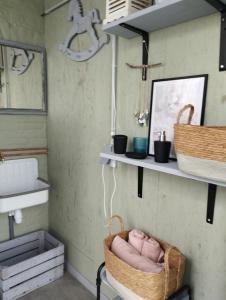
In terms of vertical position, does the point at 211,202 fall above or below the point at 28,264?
above

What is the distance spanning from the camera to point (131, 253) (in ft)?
4.31

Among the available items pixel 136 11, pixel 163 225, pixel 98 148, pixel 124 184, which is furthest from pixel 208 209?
pixel 136 11

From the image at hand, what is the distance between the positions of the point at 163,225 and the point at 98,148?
0.69m

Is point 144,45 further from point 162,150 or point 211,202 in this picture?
point 211,202

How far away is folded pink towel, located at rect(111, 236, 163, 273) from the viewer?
1.22m

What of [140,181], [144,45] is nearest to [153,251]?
[140,181]

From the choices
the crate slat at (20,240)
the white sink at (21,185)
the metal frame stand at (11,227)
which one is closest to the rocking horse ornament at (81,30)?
the white sink at (21,185)

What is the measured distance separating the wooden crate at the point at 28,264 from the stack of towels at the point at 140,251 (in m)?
0.87

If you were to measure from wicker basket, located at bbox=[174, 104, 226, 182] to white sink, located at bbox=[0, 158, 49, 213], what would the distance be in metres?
1.28

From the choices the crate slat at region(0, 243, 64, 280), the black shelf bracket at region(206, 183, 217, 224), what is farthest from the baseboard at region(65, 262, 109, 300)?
the black shelf bracket at region(206, 183, 217, 224)

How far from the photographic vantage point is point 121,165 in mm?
1626

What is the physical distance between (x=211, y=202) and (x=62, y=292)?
1.48 meters

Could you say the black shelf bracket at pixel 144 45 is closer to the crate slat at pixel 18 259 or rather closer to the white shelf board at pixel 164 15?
the white shelf board at pixel 164 15

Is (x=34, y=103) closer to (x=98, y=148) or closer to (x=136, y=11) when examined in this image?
(x=98, y=148)
